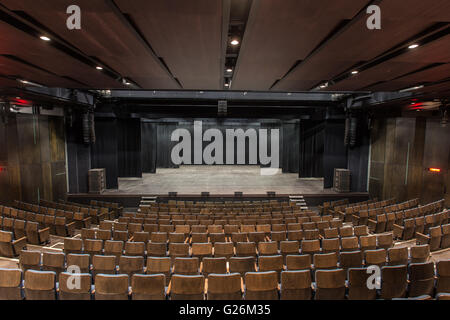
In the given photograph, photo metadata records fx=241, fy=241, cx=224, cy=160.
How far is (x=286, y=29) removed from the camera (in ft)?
11.0

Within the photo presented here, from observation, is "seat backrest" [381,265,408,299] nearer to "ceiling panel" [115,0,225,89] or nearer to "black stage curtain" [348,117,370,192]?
"ceiling panel" [115,0,225,89]

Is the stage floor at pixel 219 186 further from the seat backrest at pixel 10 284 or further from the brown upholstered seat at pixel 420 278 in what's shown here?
the seat backrest at pixel 10 284

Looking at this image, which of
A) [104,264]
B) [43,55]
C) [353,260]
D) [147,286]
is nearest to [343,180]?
[353,260]

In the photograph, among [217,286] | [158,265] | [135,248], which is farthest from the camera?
[135,248]

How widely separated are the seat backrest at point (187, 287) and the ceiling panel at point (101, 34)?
360cm

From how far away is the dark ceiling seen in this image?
2855 millimetres

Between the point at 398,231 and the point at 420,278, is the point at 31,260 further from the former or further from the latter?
the point at 398,231

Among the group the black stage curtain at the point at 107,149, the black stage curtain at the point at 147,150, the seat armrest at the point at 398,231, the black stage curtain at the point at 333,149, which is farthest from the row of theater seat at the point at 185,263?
the black stage curtain at the point at 147,150

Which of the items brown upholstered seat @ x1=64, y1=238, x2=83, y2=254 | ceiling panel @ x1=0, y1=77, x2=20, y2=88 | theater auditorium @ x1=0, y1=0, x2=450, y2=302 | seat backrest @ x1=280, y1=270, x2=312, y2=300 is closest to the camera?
theater auditorium @ x1=0, y1=0, x2=450, y2=302

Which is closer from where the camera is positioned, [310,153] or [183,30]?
[183,30]

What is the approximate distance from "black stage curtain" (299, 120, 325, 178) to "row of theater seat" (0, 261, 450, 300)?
50.3 ft

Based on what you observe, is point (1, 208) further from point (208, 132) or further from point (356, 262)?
point (208, 132)

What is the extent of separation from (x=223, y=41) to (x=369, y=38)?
7.16 feet

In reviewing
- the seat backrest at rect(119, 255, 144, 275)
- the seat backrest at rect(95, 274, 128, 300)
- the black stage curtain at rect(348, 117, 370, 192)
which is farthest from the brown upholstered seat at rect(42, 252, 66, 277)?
the black stage curtain at rect(348, 117, 370, 192)
